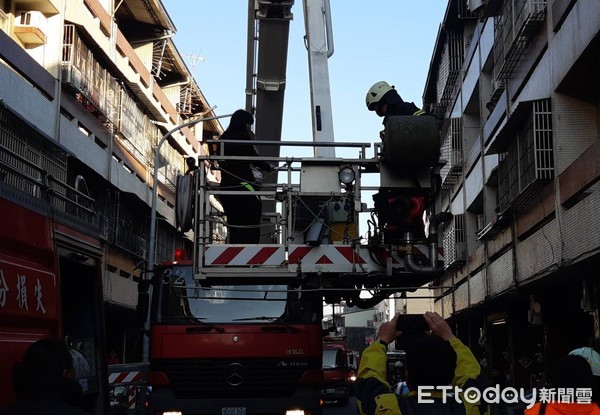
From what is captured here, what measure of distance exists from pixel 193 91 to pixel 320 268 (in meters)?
38.0

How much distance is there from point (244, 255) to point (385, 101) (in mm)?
2151

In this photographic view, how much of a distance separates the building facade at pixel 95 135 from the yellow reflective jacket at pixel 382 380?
270cm

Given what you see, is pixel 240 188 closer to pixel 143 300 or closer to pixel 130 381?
pixel 143 300

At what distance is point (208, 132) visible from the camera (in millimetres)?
52531

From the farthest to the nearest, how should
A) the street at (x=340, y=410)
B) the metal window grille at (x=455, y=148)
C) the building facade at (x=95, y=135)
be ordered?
1. the metal window grille at (x=455, y=148)
2. the street at (x=340, y=410)
3. the building facade at (x=95, y=135)

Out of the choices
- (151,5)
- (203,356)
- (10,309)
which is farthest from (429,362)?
(151,5)

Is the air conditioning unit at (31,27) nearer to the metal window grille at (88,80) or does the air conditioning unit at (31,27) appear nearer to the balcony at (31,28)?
the balcony at (31,28)

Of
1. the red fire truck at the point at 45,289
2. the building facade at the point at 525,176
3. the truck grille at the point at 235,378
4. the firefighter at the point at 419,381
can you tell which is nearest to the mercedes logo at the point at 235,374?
the truck grille at the point at 235,378

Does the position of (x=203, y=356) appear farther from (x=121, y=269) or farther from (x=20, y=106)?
(x=121, y=269)

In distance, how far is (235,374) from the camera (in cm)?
1055

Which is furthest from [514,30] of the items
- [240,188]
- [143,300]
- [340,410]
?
[340,410]

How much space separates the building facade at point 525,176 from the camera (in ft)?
47.0

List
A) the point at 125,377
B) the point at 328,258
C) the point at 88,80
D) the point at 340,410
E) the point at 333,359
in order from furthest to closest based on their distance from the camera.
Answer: the point at 333,359, the point at 88,80, the point at 340,410, the point at 125,377, the point at 328,258

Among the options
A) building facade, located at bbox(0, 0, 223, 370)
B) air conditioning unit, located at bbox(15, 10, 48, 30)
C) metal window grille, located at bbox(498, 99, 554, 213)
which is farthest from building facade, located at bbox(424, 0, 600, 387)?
air conditioning unit, located at bbox(15, 10, 48, 30)
